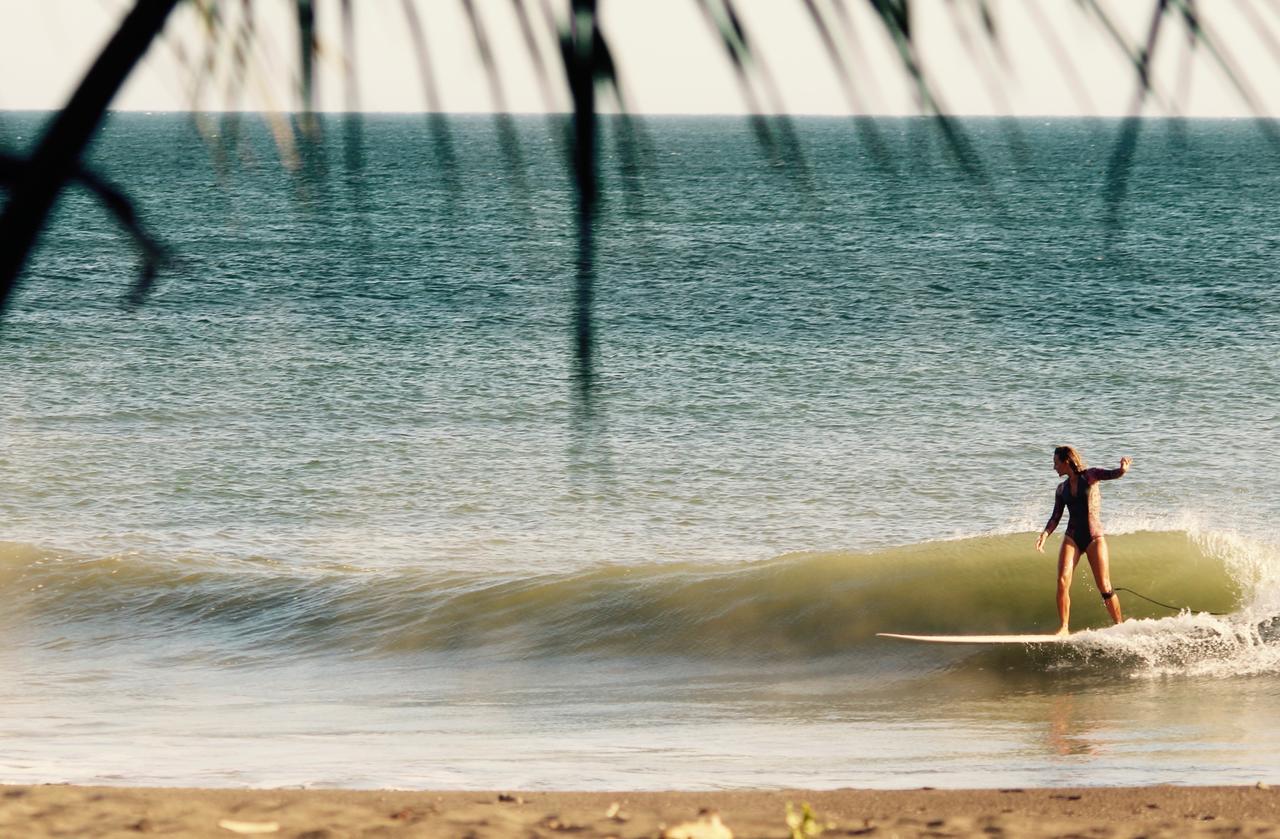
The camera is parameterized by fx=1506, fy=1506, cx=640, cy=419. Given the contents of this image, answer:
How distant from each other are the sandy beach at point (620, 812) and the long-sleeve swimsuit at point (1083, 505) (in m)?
4.44

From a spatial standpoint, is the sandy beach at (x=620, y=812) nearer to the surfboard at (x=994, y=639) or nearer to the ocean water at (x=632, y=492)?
the ocean water at (x=632, y=492)

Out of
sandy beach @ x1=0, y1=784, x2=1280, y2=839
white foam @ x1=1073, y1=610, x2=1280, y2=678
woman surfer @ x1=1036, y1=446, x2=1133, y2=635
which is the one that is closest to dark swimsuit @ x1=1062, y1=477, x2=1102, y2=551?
woman surfer @ x1=1036, y1=446, x2=1133, y2=635

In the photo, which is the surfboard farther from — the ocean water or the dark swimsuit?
the dark swimsuit

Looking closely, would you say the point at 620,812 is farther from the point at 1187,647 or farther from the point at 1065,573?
the point at 1187,647

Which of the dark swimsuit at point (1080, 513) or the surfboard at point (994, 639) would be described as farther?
the surfboard at point (994, 639)

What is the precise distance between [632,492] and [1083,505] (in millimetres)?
10523

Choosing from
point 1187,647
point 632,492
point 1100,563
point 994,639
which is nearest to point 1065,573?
point 1100,563

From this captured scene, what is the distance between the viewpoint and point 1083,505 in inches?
474

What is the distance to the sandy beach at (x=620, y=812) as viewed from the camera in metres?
6.86

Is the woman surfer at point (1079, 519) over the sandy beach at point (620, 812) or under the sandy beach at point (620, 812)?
over

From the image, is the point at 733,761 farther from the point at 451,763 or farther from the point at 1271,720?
the point at 1271,720

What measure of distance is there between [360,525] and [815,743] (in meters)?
12.2

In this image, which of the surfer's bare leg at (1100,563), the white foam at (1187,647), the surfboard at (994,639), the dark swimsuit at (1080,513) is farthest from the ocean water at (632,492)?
the dark swimsuit at (1080,513)

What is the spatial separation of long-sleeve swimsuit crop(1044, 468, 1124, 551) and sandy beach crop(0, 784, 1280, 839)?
175 inches
